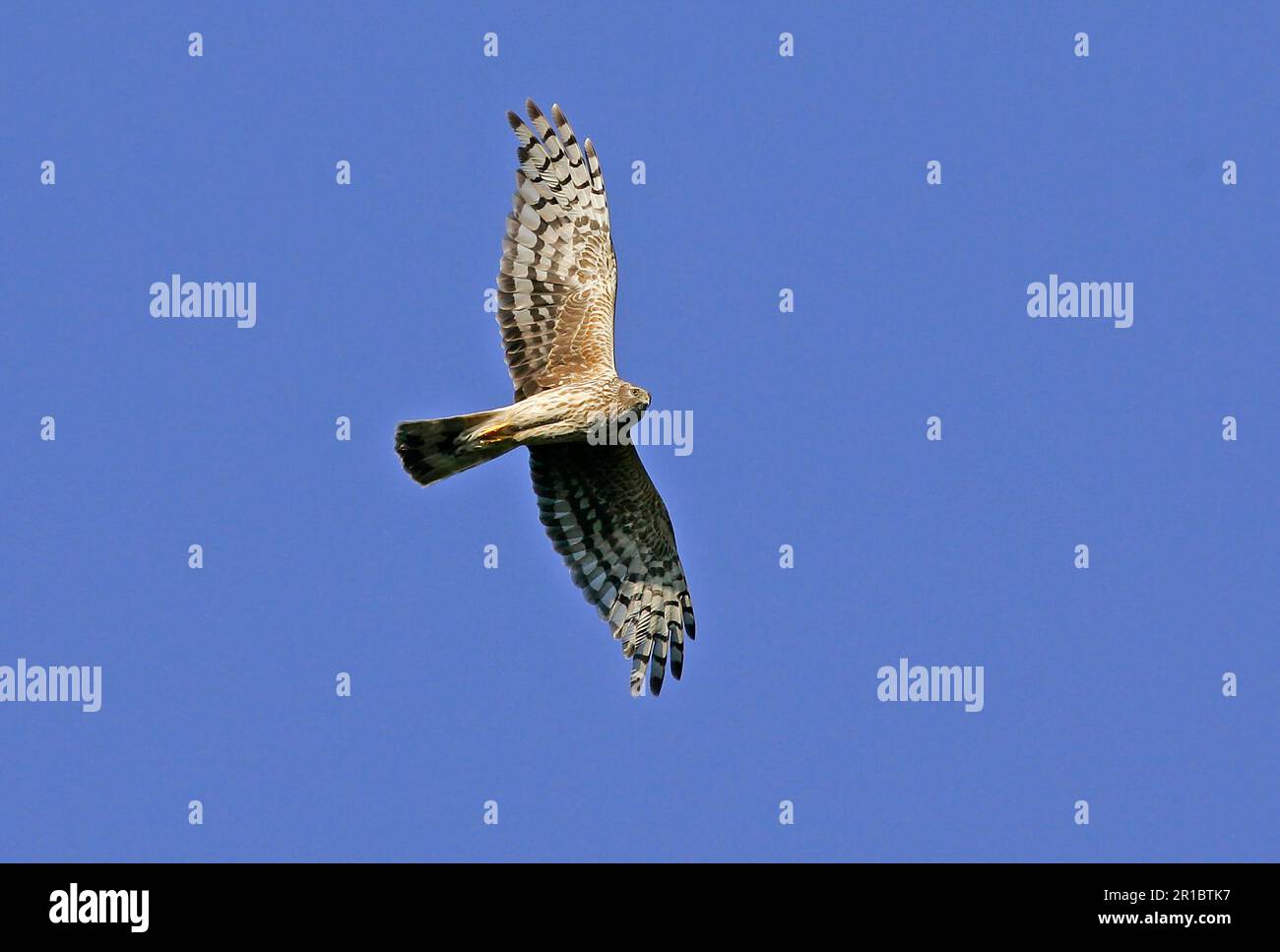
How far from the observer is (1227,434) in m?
18.2

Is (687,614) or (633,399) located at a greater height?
(633,399)

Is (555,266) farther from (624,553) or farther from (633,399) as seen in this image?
(624,553)

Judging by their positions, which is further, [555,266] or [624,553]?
[624,553]

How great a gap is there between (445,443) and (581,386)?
1064mm

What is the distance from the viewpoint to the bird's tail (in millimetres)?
15266

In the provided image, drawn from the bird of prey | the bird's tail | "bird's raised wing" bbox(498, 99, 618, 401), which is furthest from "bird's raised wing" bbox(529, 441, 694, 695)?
the bird's tail

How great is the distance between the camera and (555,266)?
1633 cm

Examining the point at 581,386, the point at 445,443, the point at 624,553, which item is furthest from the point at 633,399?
the point at 624,553

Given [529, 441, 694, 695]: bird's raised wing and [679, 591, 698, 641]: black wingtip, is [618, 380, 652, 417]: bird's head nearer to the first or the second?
[529, 441, 694, 695]: bird's raised wing

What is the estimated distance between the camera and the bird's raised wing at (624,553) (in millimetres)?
16484

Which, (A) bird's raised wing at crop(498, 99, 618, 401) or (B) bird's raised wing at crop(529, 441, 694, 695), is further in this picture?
(B) bird's raised wing at crop(529, 441, 694, 695)
